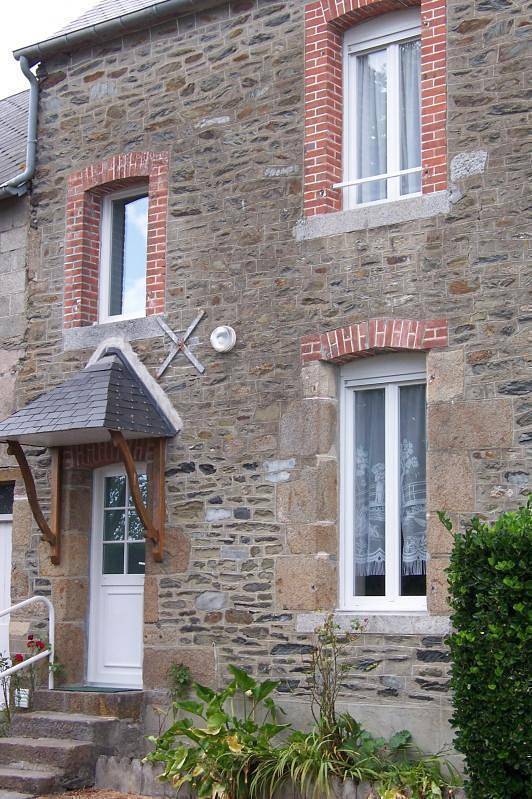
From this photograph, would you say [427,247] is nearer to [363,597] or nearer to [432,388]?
[432,388]

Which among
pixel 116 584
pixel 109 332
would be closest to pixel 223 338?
pixel 109 332

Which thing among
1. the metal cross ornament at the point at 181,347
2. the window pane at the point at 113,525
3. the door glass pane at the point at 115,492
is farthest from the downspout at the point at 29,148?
the window pane at the point at 113,525

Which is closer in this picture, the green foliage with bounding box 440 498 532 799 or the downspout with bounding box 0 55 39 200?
the green foliage with bounding box 440 498 532 799

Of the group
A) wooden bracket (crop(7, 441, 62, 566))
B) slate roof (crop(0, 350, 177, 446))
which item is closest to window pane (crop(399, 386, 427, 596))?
→ slate roof (crop(0, 350, 177, 446))

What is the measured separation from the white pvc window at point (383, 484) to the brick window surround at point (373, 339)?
21 cm

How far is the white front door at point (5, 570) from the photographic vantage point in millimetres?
11672

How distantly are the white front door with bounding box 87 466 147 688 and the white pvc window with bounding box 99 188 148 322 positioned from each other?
1577 millimetres

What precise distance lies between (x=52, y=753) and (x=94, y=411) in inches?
108

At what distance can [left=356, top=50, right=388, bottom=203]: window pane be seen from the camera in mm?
9822

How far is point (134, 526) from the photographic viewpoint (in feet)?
35.7

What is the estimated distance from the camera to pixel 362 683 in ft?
29.2

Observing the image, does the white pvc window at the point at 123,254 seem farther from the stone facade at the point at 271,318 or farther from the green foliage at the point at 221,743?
the green foliage at the point at 221,743

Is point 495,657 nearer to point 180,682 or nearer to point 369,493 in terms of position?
point 369,493

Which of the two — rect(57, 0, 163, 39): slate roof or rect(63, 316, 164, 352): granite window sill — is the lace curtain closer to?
rect(63, 316, 164, 352): granite window sill
